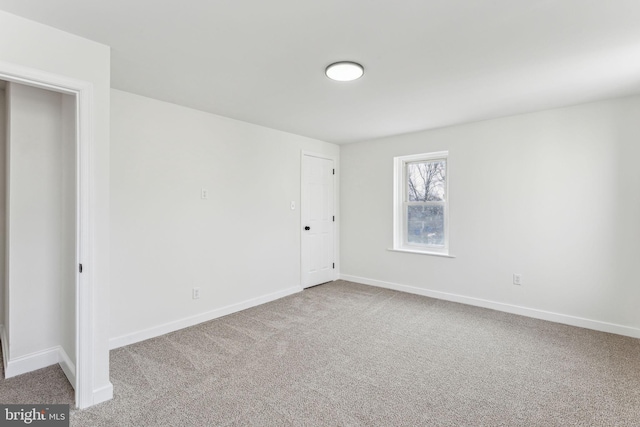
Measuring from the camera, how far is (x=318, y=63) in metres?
2.34

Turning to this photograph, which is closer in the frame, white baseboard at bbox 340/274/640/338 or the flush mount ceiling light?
the flush mount ceiling light

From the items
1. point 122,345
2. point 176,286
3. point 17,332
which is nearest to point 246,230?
point 176,286

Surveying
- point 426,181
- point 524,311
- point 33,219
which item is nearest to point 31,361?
point 33,219

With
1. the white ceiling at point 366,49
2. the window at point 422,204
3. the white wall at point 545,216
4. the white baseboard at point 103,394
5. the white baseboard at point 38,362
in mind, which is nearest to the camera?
the white ceiling at point 366,49

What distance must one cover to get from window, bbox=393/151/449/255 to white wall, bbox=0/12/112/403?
368cm

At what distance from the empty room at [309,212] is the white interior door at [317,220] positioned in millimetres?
71

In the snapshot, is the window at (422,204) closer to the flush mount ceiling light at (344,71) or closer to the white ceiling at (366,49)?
the white ceiling at (366,49)

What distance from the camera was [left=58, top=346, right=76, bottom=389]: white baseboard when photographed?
2.19 m

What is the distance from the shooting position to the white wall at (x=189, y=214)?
114 inches

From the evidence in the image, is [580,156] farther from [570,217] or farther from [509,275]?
[509,275]

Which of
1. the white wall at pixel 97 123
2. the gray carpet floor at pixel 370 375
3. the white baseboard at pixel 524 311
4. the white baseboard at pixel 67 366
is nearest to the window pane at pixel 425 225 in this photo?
the white baseboard at pixel 524 311

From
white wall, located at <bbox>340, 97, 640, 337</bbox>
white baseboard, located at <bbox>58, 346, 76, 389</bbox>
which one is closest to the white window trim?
white wall, located at <bbox>340, 97, 640, 337</bbox>

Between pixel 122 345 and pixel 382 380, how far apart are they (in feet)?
7.55

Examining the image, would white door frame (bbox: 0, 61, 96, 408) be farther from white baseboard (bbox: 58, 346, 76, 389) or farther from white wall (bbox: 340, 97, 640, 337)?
white wall (bbox: 340, 97, 640, 337)
